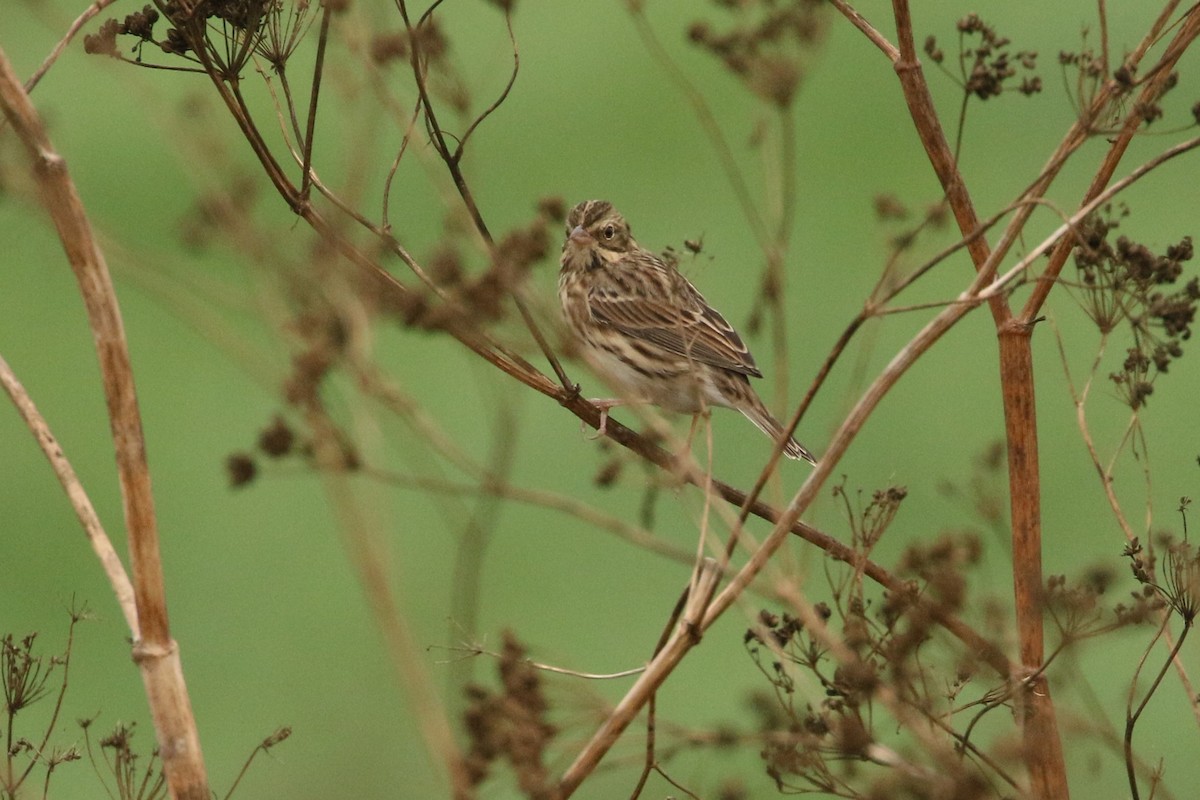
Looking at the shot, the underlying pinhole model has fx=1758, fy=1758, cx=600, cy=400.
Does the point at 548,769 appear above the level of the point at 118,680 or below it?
below

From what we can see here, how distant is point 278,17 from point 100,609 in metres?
7.40

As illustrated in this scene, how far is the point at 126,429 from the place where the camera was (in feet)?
6.59

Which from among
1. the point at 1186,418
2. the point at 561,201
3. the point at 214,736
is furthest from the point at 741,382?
the point at 1186,418

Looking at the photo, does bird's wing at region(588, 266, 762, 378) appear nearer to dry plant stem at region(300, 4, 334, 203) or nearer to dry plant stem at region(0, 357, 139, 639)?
dry plant stem at region(300, 4, 334, 203)

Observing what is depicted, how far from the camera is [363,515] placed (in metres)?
1.70

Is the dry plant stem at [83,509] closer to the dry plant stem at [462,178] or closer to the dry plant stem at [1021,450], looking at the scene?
the dry plant stem at [462,178]

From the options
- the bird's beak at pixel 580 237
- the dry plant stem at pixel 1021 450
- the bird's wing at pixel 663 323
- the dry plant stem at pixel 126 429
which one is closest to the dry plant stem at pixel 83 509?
the dry plant stem at pixel 126 429

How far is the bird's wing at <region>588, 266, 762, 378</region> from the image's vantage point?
5.52 meters

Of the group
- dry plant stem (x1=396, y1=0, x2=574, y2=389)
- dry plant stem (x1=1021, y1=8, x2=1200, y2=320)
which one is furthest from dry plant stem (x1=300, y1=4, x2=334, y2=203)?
dry plant stem (x1=1021, y1=8, x2=1200, y2=320)

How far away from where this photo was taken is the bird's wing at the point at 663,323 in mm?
5516

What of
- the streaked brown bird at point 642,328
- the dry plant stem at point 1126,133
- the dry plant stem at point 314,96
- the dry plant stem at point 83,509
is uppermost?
the streaked brown bird at point 642,328

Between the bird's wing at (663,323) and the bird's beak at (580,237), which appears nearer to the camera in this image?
the bird's wing at (663,323)

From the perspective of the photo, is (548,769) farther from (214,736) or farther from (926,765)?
(214,736)

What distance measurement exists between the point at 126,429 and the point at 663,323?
12.2 ft
